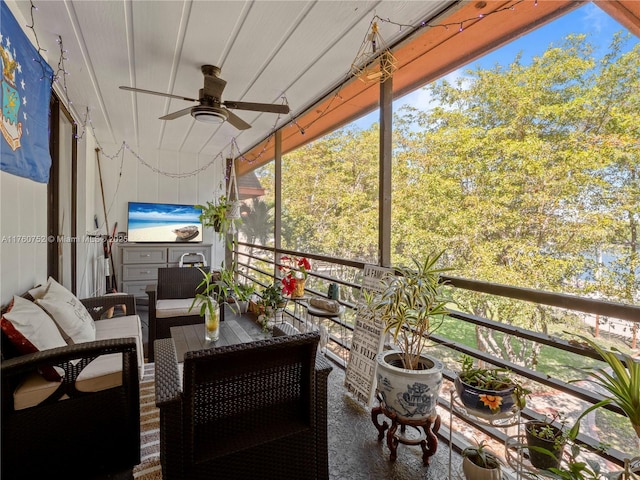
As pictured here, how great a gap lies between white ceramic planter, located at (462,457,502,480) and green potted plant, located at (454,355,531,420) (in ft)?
0.61

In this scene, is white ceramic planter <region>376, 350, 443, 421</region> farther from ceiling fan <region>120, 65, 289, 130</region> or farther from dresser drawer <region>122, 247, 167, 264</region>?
dresser drawer <region>122, 247, 167, 264</region>

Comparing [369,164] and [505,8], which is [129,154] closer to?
[369,164]

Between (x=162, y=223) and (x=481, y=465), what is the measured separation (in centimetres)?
575

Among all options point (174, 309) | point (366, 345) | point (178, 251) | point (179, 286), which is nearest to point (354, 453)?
point (366, 345)

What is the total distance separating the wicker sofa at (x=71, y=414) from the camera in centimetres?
127

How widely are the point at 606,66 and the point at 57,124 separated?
660 cm

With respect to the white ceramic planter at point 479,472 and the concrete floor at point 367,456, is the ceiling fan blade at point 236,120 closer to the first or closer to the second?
the concrete floor at point 367,456

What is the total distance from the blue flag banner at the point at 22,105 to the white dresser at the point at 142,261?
10.4 ft

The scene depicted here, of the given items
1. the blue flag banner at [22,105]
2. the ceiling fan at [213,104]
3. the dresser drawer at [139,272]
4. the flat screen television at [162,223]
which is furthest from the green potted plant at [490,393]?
the dresser drawer at [139,272]

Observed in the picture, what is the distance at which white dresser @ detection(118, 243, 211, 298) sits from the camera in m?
5.11

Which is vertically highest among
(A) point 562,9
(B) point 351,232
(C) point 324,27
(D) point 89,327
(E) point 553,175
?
(C) point 324,27

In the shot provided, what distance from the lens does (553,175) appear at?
4609 mm

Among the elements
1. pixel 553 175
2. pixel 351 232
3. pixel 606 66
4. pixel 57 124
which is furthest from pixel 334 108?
pixel 351 232

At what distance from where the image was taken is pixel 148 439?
5.72 ft
